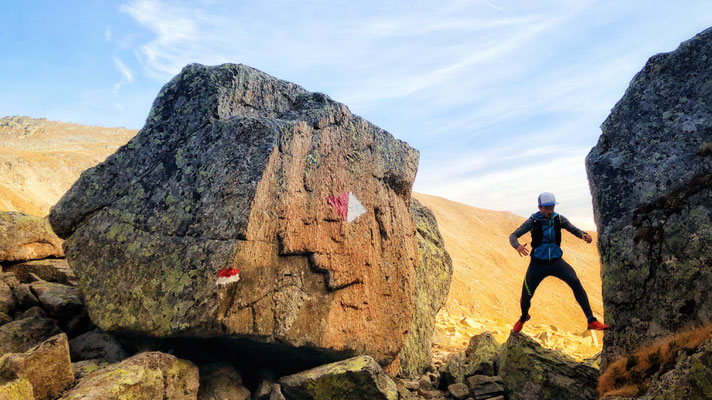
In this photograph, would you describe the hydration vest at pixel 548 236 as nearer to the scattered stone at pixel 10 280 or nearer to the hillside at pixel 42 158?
the scattered stone at pixel 10 280

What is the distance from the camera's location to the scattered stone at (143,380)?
22.9 ft

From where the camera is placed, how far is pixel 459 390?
31.9ft

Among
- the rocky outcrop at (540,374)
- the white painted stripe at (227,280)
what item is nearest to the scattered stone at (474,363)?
the rocky outcrop at (540,374)

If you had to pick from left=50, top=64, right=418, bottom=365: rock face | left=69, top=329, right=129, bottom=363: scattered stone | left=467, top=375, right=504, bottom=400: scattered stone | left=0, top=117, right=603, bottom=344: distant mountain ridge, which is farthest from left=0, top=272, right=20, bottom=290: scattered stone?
left=0, top=117, right=603, bottom=344: distant mountain ridge

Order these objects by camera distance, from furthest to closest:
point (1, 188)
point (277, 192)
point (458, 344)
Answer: point (1, 188) < point (458, 344) < point (277, 192)

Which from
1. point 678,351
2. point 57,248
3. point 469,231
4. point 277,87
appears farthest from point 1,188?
point 678,351

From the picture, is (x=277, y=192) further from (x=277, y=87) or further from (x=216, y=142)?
(x=277, y=87)

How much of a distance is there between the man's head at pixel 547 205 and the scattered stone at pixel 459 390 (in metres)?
4.19

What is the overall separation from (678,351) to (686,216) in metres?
2.66

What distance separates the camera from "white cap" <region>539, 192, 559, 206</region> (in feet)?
30.0

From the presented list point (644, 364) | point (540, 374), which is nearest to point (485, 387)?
point (540, 374)

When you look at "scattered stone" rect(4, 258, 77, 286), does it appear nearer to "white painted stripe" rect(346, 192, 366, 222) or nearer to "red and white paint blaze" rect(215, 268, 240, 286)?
"red and white paint blaze" rect(215, 268, 240, 286)

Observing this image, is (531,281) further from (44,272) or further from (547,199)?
(44,272)

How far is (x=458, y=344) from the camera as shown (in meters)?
16.5
